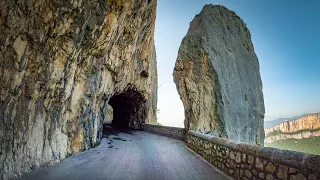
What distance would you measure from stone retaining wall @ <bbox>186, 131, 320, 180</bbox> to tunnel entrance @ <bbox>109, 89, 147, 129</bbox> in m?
17.6

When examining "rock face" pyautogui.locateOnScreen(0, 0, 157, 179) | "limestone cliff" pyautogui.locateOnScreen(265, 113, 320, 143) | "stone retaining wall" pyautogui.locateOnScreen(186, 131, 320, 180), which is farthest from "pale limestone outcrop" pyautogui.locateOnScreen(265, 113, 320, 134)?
"stone retaining wall" pyautogui.locateOnScreen(186, 131, 320, 180)

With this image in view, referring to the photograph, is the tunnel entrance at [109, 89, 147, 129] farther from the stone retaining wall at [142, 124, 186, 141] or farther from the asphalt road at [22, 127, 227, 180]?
the asphalt road at [22, 127, 227, 180]

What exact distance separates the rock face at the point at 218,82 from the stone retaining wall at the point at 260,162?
9.74m

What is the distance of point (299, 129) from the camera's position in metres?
57.1

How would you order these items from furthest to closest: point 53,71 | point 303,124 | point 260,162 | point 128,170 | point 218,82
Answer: point 303,124, point 218,82, point 53,71, point 128,170, point 260,162

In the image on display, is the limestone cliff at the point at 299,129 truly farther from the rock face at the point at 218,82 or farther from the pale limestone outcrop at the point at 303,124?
the rock face at the point at 218,82

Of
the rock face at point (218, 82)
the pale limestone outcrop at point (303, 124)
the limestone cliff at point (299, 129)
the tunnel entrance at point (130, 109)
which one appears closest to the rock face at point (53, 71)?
the rock face at point (218, 82)

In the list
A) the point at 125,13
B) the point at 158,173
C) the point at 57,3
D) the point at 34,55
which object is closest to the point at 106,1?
the point at 125,13

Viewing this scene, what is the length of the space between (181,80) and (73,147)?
35.8ft

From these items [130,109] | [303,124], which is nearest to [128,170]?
[130,109]

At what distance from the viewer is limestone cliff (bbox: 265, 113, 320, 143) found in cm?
5259

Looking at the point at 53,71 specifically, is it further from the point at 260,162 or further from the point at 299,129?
the point at 299,129

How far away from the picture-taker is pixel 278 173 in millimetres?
4207

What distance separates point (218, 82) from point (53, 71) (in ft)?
44.0
